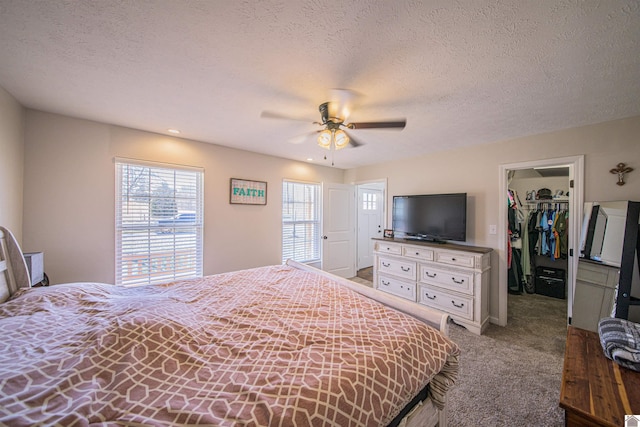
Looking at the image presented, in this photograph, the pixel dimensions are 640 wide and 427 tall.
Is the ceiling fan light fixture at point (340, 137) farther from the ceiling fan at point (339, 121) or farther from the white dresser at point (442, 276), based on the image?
the white dresser at point (442, 276)

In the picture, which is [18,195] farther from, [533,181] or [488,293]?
[533,181]

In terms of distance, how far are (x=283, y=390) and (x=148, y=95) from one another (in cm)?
238

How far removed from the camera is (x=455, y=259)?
2938mm

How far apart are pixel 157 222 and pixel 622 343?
407 centimetres

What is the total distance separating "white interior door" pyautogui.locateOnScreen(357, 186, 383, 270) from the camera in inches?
223

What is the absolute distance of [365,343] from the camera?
1.10m

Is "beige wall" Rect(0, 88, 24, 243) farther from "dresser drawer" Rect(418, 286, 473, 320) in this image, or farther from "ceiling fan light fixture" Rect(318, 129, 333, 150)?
"dresser drawer" Rect(418, 286, 473, 320)

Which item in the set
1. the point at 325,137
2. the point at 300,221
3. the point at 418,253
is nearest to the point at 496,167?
the point at 418,253

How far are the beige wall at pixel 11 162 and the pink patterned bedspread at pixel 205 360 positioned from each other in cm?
110

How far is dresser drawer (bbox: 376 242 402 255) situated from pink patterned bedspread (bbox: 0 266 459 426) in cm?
211

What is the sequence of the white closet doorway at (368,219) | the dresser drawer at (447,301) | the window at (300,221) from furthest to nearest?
the white closet doorway at (368,219) < the window at (300,221) < the dresser drawer at (447,301)

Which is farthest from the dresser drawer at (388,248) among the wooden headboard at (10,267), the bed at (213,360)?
the wooden headboard at (10,267)

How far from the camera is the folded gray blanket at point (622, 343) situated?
1082 millimetres

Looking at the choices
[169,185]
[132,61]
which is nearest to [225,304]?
[132,61]
